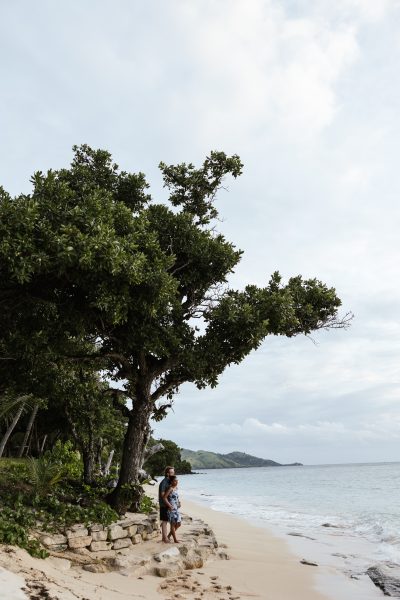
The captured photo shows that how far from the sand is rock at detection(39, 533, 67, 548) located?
0.57m

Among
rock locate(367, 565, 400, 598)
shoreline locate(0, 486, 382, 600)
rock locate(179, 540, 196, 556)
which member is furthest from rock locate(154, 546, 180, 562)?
rock locate(367, 565, 400, 598)

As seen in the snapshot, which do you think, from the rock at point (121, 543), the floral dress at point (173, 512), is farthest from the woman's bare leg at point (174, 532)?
the rock at point (121, 543)

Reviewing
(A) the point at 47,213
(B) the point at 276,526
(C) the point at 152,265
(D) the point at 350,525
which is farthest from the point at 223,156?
(D) the point at 350,525

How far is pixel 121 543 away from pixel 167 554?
1111mm

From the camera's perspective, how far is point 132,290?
9.64 m

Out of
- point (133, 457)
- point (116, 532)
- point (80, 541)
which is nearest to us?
point (80, 541)

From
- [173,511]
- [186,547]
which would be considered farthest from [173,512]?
[186,547]

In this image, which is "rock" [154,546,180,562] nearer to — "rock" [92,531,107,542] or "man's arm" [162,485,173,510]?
"man's arm" [162,485,173,510]

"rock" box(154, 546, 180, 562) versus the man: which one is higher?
the man

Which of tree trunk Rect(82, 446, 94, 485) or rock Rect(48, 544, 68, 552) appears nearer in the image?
rock Rect(48, 544, 68, 552)

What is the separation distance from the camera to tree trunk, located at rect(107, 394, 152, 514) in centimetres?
1145

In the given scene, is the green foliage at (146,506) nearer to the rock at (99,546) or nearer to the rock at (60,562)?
the rock at (99,546)

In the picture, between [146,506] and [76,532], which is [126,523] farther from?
[146,506]

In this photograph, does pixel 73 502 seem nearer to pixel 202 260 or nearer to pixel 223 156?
pixel 202 260
